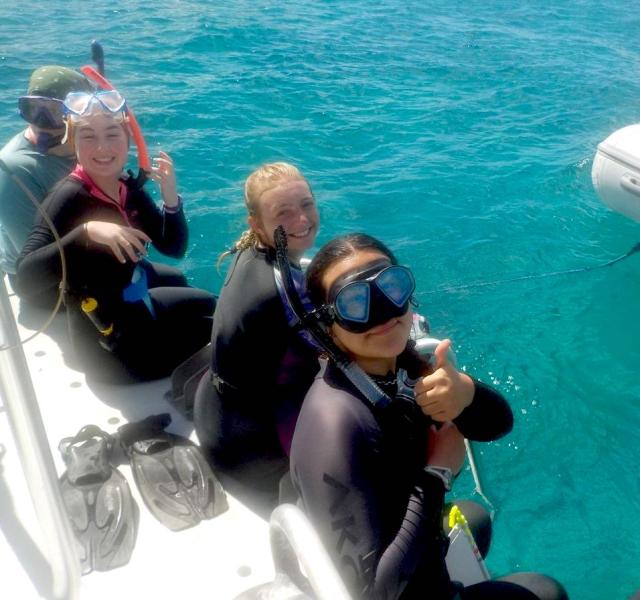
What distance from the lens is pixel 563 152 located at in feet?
26.3

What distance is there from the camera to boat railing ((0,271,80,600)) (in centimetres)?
142

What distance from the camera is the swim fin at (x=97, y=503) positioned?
2180 millimetres

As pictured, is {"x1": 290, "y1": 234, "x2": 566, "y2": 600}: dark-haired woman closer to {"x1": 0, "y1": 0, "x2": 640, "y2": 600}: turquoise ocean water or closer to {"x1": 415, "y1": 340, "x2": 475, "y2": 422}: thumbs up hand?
{"x1": 415, "y1": 340, "x2": 475, "y2": 422}: thumbs up hand

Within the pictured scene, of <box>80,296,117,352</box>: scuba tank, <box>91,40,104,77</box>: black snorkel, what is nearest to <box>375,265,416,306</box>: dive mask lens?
<box>80,296,117,352</box>: scuba tank

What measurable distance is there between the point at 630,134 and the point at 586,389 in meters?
2.82

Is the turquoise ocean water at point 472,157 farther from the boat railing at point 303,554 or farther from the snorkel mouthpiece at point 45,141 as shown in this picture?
the snorkel mouthpiece at point 45,141

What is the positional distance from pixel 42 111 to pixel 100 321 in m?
1.31

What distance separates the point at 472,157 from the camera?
7.86m

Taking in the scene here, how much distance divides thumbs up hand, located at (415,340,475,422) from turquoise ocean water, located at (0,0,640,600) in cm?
204

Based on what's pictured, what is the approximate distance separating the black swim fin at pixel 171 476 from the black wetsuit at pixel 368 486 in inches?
30.6

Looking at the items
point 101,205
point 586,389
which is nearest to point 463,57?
point 586,389

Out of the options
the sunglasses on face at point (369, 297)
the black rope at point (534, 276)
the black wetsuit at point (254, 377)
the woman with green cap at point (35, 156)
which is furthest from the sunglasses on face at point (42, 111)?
the black rope at point (534, 276)

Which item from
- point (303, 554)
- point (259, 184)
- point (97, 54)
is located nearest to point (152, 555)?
point (303, 554)

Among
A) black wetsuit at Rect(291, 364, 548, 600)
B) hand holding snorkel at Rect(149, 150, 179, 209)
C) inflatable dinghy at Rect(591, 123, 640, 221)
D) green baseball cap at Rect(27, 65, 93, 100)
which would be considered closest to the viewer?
black wetsuit at Rect(291, 364, 548, 600)
